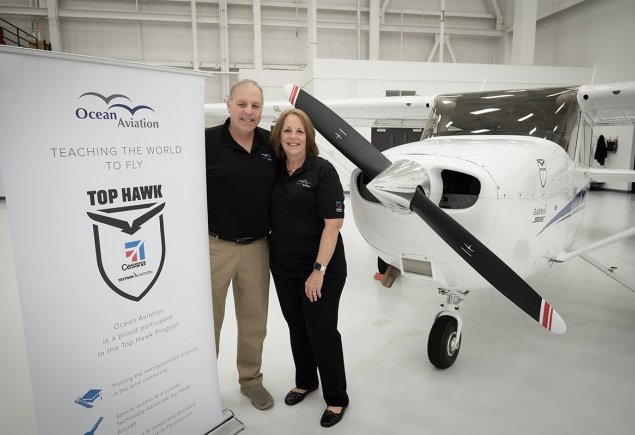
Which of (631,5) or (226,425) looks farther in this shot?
(631,5)

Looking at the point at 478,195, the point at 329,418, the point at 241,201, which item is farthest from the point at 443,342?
the point at 241,201

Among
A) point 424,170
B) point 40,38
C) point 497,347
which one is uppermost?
point 40,38

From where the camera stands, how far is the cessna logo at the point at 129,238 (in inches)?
60.6

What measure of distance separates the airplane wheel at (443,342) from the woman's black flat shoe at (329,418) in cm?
83

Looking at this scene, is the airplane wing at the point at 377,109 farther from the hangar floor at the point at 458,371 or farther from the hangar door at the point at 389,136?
the hangar door at the point at 389,136

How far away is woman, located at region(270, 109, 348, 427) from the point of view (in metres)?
2.04

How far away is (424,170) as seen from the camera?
6.77ft

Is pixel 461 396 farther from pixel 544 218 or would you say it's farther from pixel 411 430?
pixel 544 218

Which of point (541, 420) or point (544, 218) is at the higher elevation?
point (544, 218)

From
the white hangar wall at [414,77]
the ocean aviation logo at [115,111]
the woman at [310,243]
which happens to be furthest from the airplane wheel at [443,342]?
the white hangar wall at [414,77]

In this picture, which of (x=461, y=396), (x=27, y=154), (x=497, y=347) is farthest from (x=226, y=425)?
(x=497, y=347)

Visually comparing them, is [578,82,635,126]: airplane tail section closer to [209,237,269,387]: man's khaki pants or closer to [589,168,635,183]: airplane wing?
[589,168,635,183]: airplane wing

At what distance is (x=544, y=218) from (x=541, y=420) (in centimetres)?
119

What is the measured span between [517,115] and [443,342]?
1.88 m
